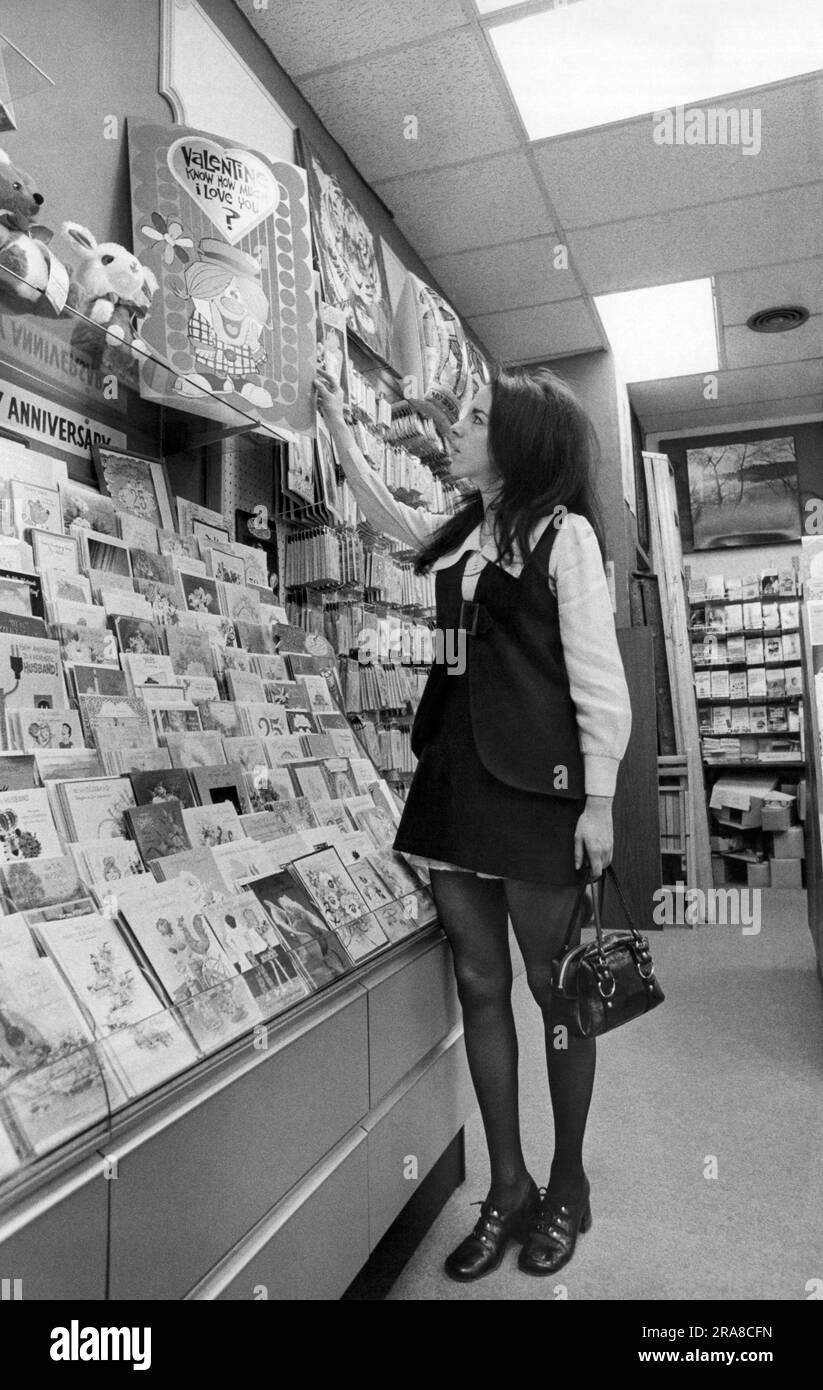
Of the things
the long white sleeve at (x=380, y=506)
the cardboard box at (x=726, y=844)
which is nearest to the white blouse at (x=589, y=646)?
the long white sleeve at (x=380, y=506)

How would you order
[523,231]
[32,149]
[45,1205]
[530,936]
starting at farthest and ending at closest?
[523,231] → [32,149] → [530,936] → [45,1205]

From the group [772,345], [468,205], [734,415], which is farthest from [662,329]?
[734,415]

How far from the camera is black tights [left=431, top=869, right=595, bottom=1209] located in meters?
1.54

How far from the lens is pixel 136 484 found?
1692mm

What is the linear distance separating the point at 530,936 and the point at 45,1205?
930mm

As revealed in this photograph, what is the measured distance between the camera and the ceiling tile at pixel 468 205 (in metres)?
3.44

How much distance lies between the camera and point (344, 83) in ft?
9.62

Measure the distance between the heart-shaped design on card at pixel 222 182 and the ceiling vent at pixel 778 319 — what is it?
3.53 m

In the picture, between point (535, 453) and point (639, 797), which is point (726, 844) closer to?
point (639, 797)

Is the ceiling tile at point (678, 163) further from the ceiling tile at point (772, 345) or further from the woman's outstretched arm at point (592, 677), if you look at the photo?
the woman's outstretched arm at point (592, 677)

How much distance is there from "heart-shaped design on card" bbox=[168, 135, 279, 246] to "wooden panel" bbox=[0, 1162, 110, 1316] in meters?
1.85

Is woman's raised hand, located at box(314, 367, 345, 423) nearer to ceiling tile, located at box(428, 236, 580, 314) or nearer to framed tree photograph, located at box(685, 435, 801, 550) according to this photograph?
ceiling tile, located at box(428, 236, 580, 314)
